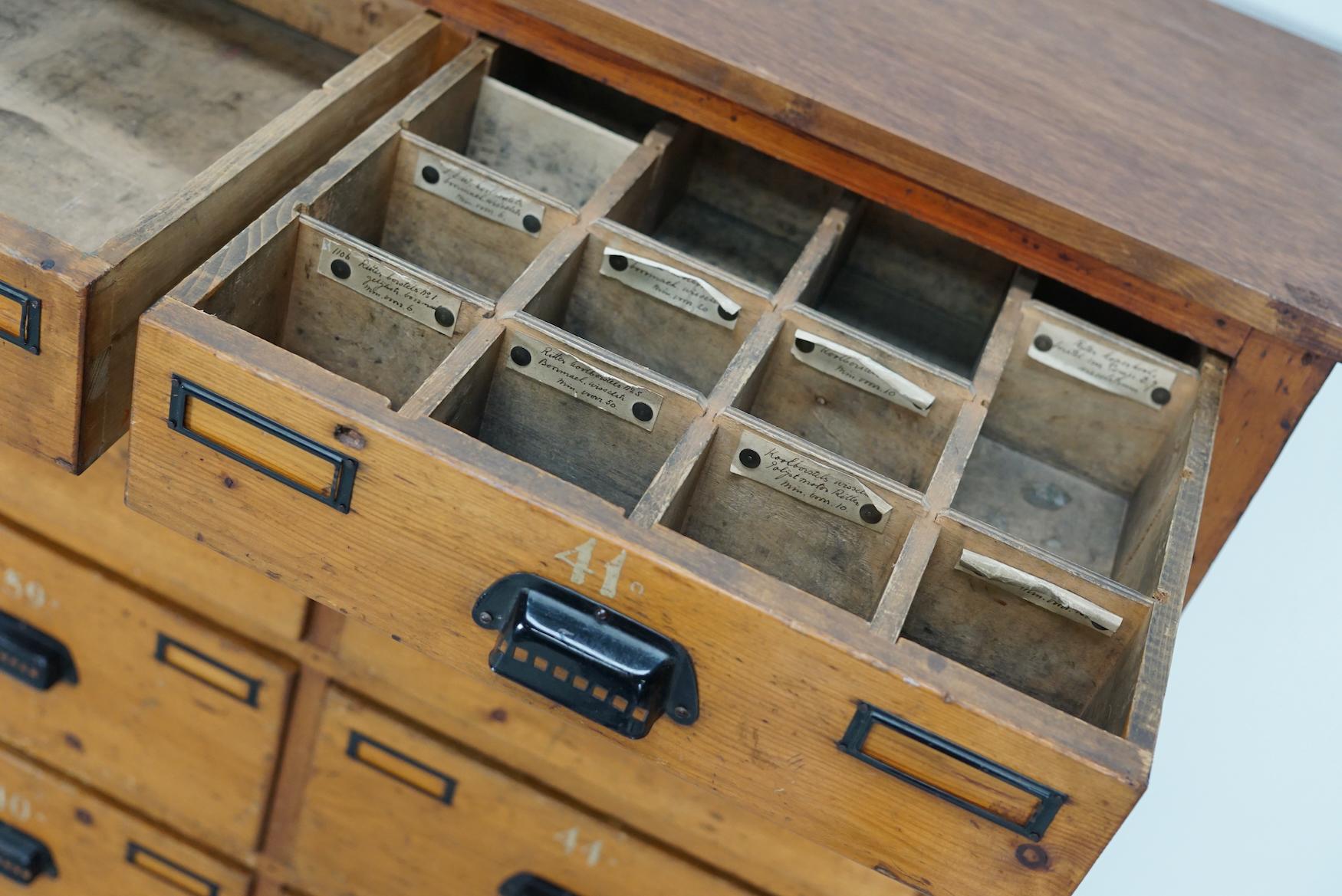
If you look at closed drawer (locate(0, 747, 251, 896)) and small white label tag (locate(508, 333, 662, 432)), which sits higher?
small white label tag (locate(508, 333, 662, 432))

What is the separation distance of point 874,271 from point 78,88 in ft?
2.37

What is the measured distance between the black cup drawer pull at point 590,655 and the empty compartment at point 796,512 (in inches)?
3.3

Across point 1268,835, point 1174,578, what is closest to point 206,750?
point 1174,578

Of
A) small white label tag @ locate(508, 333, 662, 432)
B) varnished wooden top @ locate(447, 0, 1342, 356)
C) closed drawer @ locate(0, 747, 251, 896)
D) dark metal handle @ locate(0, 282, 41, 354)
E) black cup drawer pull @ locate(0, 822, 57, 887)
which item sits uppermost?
varnished wooden top @ locate(447, 0, 1342, 356)

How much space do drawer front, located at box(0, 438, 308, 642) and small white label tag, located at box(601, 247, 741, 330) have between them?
38 centimetres

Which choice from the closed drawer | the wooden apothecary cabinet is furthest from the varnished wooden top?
→ the closed drawer

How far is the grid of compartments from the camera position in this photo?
962 mm

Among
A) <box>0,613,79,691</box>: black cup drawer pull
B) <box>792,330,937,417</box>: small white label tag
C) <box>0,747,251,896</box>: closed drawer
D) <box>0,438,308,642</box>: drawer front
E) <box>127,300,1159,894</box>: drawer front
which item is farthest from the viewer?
<box>0,747,251,896</box>: closed drawer

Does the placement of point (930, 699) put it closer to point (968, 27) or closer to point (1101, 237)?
point (1101, 237)

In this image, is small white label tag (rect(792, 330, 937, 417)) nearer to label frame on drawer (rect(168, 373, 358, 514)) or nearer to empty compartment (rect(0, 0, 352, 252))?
label frame on drawer (rect(168, 373, 358, 514))

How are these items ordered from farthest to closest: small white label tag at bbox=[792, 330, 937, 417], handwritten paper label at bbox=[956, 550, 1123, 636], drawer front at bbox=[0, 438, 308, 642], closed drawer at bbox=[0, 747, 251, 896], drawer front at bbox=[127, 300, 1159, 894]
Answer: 1. closed drawer at bbox=[0, 747, 251, 896]
2. drawer front at bbox=[0, 438, 308, 642]
3. small white label tag at bbox=[792, 330, 937, 417]
4. handwritten paper label at bbox=[956, 550, 1123, 636]
5. drawer front at bbox=[127, 300, 1159, 894]

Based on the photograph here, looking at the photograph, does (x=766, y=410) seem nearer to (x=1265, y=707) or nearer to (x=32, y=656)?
(x=32, y=656)

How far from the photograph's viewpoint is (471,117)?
4.07 feet

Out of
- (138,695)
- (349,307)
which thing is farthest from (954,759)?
(138,695)
